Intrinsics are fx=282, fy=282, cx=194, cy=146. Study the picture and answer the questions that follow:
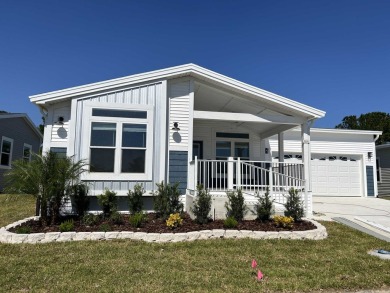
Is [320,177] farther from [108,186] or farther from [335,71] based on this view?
[108,186]

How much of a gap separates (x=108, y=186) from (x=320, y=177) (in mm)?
11045

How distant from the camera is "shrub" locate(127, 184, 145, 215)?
732 centimetres

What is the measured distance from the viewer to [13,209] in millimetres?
8836

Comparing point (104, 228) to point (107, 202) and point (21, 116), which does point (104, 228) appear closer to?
point (107, 202)

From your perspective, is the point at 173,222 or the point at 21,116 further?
the point at 21,116

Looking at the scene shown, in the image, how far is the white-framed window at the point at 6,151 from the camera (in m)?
14.8

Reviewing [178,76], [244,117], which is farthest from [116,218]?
[244,117]

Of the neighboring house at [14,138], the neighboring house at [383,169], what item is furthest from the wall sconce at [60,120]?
the neighboring house at [383,169]

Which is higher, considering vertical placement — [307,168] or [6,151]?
[6,151]

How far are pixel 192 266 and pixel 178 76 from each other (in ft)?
19.5

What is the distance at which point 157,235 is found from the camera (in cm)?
557

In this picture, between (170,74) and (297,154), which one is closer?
(170,74)

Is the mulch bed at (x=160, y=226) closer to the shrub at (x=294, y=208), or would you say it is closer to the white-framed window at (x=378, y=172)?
the shrub at (x=294, y=208)

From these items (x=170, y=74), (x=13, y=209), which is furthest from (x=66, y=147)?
(x=170, y=74)
